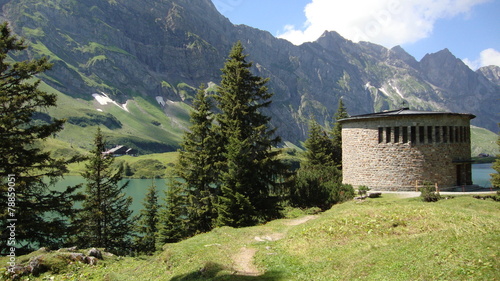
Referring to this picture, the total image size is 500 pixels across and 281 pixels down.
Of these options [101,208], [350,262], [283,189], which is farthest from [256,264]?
[101,208]

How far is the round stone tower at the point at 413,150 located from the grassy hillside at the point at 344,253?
54.5 ft

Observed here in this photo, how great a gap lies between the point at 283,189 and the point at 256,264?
54.6 ft

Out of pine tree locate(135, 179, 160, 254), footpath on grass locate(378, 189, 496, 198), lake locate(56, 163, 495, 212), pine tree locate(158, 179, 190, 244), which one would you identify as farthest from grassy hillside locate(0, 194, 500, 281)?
lake locate(56, 163, 495, 212)

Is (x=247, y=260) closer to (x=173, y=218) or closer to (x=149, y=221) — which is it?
(x=173, y=218)

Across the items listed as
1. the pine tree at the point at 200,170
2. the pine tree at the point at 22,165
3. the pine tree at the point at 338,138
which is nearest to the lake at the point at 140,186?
the pine tree at the point at 338,138

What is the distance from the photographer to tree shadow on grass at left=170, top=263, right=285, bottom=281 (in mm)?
9984

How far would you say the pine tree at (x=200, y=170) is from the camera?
86.5 ft

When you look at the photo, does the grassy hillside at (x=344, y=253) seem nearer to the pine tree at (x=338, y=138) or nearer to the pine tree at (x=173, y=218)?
the pine tree at (x=173, y=218)

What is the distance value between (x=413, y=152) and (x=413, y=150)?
7.7 inches

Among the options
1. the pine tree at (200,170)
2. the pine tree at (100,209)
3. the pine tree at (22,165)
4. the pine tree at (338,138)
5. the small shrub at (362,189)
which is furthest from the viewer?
the pine tree at (338,138)

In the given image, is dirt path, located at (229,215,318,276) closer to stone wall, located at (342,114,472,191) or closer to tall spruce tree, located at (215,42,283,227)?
tall spruce tree, located at (215,42,283,227)

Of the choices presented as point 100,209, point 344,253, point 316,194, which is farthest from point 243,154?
point 100,209

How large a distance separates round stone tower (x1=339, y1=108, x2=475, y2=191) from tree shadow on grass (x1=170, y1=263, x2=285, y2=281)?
2511cm

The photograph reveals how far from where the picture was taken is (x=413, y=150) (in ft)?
103
